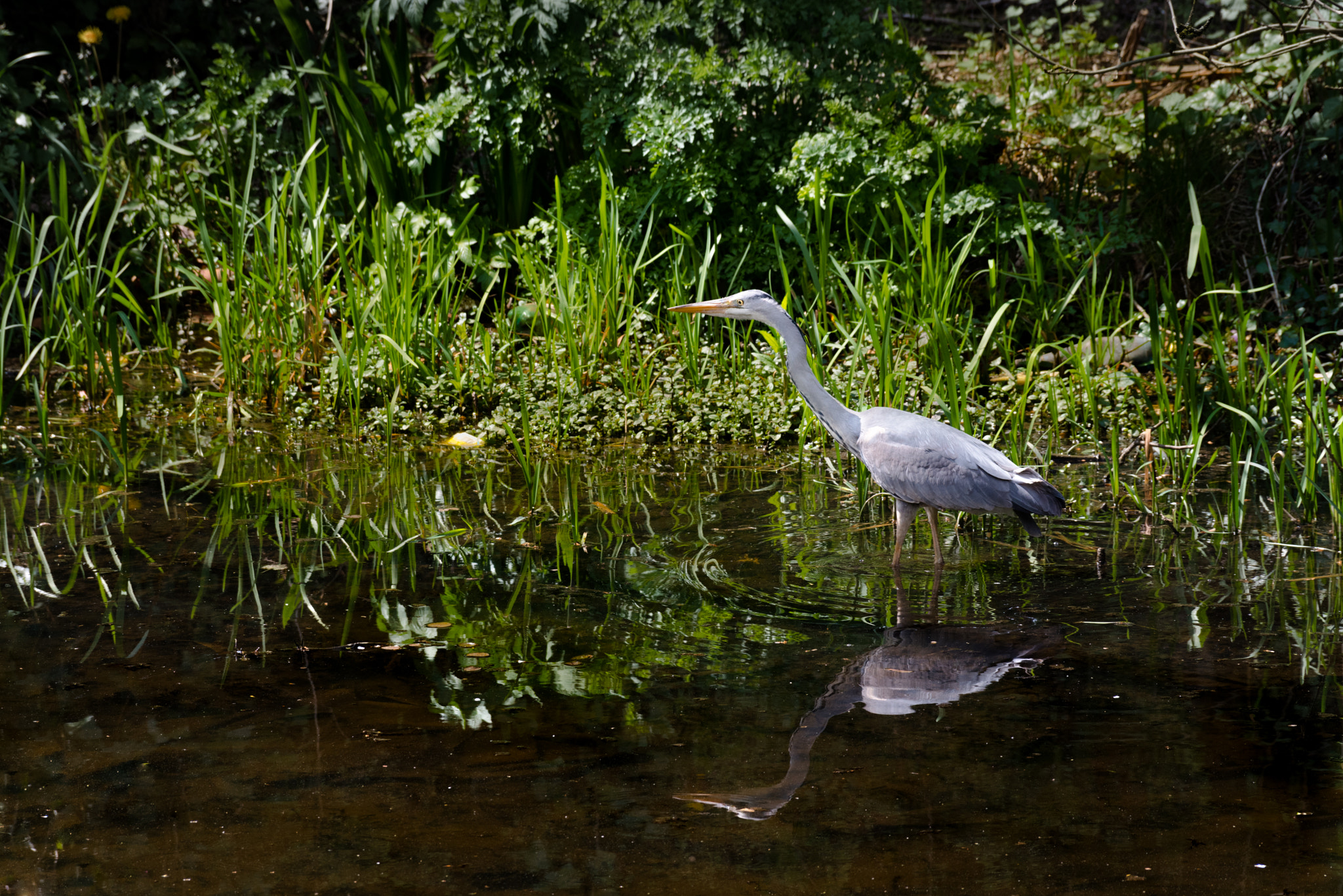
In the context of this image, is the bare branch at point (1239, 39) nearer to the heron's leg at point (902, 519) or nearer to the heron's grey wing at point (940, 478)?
the heron's grey wing at point (940, 478)

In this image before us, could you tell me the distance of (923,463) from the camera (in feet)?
13.3

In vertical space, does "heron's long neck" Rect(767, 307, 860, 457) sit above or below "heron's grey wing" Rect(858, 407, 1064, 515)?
above

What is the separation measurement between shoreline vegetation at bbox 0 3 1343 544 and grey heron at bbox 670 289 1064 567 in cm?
76

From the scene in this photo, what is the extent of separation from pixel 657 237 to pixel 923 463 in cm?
305

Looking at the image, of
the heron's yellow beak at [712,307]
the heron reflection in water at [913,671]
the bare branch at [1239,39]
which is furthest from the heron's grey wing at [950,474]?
the bare branch at [1239,39]

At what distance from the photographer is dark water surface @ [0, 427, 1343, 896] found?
232 cm

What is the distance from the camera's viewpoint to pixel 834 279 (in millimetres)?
5625

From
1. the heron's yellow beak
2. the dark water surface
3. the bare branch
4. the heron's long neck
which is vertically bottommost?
the dark water surface

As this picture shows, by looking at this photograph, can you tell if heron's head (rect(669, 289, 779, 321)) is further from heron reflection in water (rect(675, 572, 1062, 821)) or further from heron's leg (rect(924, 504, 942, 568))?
heron reflection in water (rect(675, 572, 1062, 821))

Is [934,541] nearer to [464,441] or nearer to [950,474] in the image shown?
[950,474]

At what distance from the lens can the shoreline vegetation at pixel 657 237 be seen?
561cm

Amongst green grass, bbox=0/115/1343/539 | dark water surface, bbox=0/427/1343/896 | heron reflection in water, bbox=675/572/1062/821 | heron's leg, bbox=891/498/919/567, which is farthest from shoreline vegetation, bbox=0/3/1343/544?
heron reflection in water, bbox=675/572/1062/821

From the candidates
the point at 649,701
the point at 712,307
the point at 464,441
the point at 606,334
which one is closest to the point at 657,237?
the point at 606,334

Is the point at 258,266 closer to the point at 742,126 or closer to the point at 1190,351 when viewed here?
the point at 742,126
